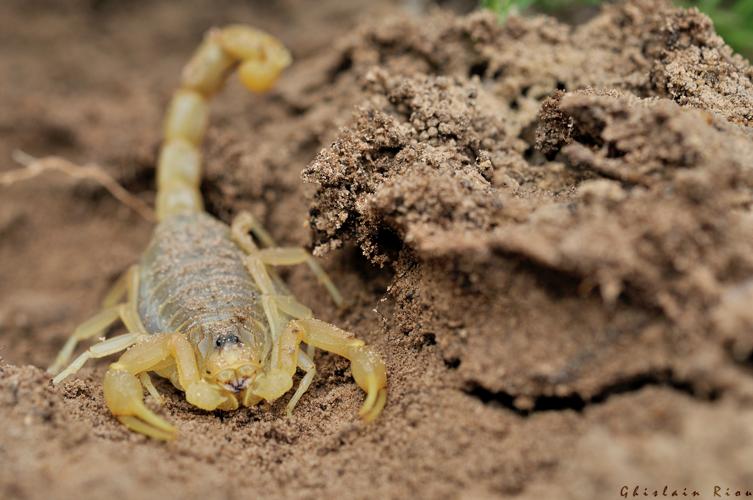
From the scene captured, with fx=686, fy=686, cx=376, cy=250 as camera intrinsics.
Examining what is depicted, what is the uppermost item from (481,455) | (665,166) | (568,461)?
(665,166)

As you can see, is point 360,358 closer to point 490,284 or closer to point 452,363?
point 452,363

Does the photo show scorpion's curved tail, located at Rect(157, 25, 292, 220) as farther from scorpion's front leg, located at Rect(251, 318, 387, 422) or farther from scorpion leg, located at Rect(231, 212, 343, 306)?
scorpion's front leg, located at Rect(251, 318, 387, 422)

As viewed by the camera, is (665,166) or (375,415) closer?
(665,166)

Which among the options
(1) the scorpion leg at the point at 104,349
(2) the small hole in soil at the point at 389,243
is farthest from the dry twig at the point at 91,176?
(2) the small hole in soil at the point at 389,243

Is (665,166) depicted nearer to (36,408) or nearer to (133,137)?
(36,408)

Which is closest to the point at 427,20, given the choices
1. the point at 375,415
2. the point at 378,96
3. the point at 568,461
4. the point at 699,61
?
the point at 378,96

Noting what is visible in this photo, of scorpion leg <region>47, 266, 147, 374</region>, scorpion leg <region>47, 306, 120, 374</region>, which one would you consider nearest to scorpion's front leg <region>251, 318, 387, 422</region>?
scorpion leg <region>47, 266, 147, 374</region>
